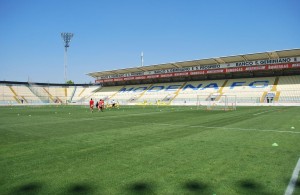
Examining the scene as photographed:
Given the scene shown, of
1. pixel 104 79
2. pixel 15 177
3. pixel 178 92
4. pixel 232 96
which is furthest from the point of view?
pixel 104 79

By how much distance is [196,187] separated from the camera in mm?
4516

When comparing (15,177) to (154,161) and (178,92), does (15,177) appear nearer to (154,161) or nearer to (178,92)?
(154,161)

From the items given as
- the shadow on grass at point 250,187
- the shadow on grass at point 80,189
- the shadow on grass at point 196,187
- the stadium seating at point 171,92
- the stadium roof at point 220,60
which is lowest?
the shadow on grass at point 250,187

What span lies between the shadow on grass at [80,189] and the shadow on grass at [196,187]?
1.66m

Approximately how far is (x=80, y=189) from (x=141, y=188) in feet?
3.51

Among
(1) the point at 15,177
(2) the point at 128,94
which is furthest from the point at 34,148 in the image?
(2) the point at 128,94

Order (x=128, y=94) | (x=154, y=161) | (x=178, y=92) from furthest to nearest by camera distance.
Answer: (x=128, y=94)
(x=178, y=92)
(x=154, y=161)

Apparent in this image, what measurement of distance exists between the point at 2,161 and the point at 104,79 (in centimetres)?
7237

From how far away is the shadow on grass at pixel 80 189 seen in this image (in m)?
4.30

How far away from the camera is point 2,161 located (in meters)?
6.41

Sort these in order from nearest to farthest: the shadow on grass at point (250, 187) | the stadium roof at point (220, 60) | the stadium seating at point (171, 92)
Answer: the shadow on grass at point (250, 187)
the stadium seating at point (171, 92)
the stadium roof at point (220, 60)

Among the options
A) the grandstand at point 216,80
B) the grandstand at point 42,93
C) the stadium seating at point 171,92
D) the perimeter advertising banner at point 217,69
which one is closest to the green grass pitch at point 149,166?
the grandstand at point 216,80

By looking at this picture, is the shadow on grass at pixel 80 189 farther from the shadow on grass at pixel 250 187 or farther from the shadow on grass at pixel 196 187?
the shadow on grass at pixel 250 187

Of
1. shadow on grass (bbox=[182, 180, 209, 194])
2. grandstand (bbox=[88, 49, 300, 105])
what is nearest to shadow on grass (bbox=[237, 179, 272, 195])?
shadow on grass (bbox=[182, 180, 209, 194])
